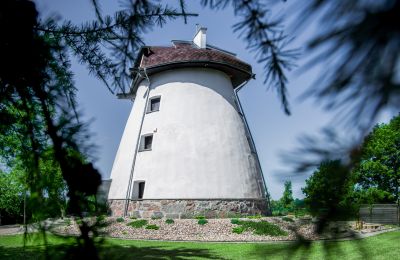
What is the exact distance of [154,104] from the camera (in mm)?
17766

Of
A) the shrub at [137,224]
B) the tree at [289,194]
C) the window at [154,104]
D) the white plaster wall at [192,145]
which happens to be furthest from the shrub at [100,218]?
the window at [154,104]

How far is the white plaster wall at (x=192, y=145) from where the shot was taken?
15.5 metres

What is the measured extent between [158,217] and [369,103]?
1477 cm

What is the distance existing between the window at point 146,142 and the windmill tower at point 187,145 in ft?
0.16

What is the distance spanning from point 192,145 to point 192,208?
9.26ft

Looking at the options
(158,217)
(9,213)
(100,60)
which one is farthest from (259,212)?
(9,213)

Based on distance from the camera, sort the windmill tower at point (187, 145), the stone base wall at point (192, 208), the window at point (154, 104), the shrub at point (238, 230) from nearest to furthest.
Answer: the shrub at point (238, 230)
the stone base wall at point (192, 208)
the windmill tower at point (187, 145)
the window at point (154, 104)

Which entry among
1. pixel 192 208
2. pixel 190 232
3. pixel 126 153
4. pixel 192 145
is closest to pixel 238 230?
pixel 190 232

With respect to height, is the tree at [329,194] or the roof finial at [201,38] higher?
the roof finial at [201,38]

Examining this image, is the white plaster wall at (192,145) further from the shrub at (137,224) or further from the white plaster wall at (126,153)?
the shrub at (137,224)

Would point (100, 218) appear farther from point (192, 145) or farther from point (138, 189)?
point (138, 189)

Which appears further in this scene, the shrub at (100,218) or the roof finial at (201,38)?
the roof finial at (201,38)

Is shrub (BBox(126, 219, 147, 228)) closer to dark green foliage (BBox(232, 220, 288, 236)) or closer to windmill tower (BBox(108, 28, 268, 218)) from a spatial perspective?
windmill tower (BBox(108, 28, 268, 218))

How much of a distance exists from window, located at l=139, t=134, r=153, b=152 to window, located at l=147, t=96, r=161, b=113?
1.28m
